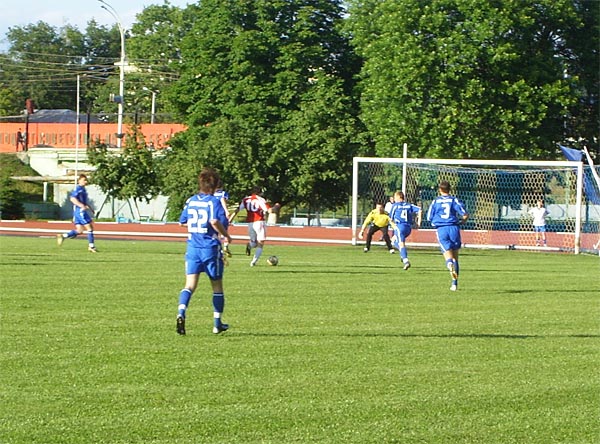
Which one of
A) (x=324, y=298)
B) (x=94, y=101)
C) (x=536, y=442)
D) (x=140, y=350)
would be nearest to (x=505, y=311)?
(x=324, y=298)

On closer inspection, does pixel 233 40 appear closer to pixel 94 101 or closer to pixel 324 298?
pixel 324 298

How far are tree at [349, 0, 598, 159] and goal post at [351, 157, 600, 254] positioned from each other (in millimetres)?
4439

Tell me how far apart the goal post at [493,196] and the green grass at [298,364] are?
1902cm

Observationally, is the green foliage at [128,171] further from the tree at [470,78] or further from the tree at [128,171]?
the tree at [470,78]

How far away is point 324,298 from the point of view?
17.2 meters

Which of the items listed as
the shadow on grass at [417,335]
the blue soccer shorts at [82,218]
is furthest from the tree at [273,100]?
the shadow on grass at [417,335]

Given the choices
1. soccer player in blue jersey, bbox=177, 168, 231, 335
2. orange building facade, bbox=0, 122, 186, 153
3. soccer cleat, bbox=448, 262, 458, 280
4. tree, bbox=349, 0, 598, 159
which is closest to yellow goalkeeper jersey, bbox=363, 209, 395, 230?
tree, bbox=349, 0, 598, 159

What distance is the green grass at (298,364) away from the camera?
302 inches

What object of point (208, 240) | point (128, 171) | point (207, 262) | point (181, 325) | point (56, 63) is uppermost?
point (56, 63)

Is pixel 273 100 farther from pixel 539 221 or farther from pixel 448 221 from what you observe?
pixel 448 221

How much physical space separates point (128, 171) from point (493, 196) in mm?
23694

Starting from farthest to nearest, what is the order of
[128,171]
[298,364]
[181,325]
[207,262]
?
[128,171] < [207,262] < [181,325] < [298,364]

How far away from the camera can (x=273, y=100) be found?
184ft

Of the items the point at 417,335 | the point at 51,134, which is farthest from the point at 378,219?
the point at 51,134
